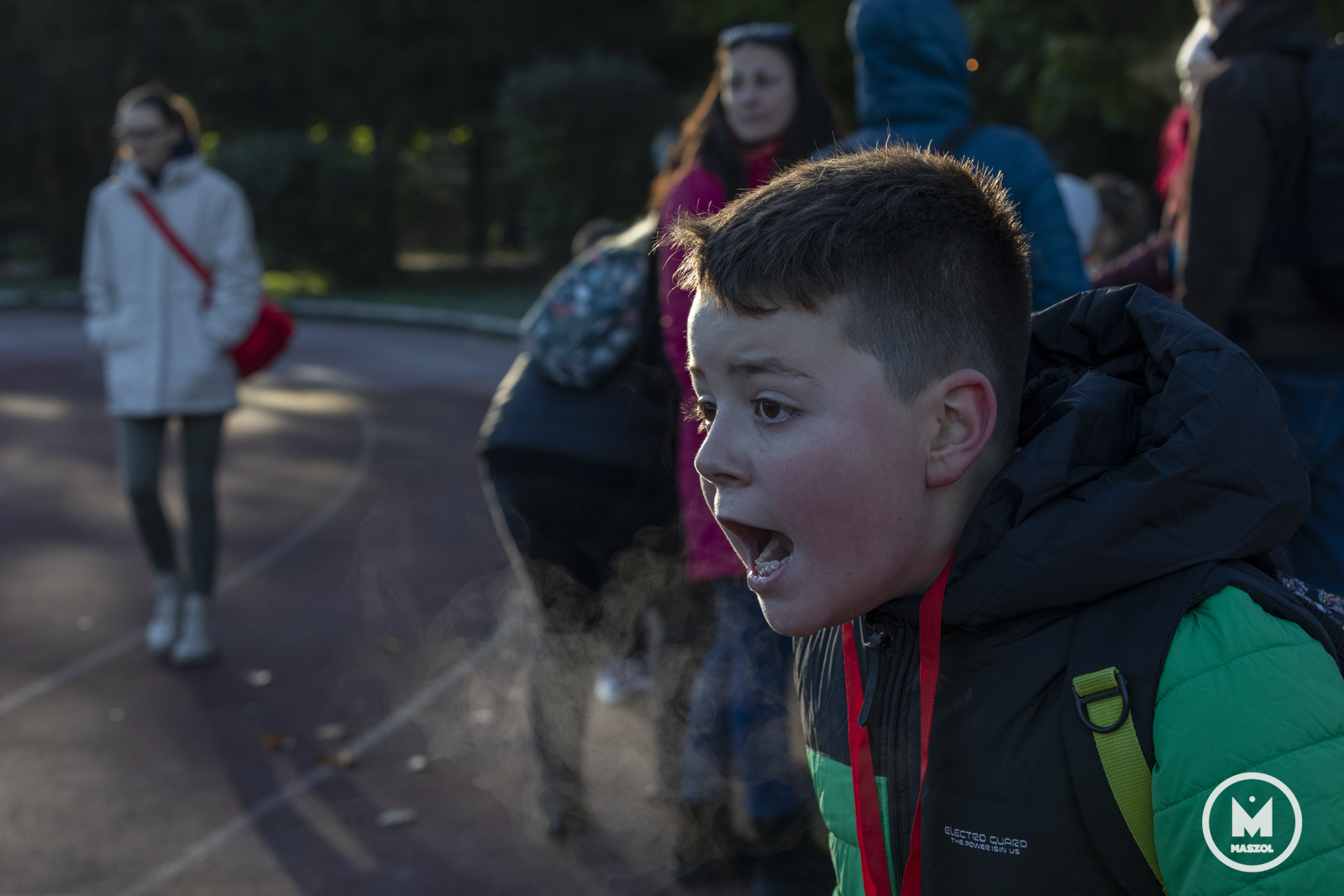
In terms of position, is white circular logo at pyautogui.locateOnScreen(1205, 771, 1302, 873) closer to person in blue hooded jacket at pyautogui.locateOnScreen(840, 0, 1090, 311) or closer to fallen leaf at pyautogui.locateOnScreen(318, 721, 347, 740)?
person in blue hooded jacket at pyautogui.locateOnScreen(840, 0, 1090, 311)

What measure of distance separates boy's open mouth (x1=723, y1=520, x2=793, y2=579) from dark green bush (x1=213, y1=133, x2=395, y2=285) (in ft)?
77.7

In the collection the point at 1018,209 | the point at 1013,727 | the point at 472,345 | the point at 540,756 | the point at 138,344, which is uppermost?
the point at 1018,209

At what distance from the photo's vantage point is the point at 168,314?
562cm

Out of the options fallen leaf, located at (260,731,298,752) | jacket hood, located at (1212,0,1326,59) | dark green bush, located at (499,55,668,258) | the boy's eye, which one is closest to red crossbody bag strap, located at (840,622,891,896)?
the boy's eye

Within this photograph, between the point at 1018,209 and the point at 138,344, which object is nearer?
the point at 1018,209

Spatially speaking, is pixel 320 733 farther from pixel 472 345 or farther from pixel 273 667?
pixel 472 345

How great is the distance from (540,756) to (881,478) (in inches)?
112

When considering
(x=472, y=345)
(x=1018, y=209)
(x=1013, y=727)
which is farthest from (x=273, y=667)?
(x=472, y=345)

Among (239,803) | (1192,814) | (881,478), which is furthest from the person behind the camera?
(239,803)

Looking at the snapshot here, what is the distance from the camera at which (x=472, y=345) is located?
18.2 meters

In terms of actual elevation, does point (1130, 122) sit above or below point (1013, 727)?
above

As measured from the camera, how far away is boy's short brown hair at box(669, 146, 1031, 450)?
1410mm

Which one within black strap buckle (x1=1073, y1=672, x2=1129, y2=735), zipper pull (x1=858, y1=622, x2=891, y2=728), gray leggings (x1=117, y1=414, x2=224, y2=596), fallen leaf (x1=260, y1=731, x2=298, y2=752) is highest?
black strap buckle (x1=1073, y1=672, x2=1129, y2=735)

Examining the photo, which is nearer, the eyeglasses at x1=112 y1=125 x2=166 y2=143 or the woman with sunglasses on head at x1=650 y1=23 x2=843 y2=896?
the woman with sunglasses on head at x1=650 y1=23 x2=843 y2=896
